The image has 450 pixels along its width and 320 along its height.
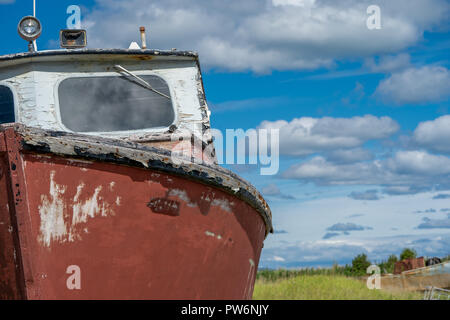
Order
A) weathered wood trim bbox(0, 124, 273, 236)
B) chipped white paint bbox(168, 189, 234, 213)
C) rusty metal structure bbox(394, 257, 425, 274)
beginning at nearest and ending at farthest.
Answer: weathered wood trim bbox(0, 124, 273, 236)
chipped white paint bbox(168, 189, 234, 213)
rusty metal structure bbox(394, 257, 425, 274)

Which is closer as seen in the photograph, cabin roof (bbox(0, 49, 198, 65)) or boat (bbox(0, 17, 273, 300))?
boat (bbox(0, 17, 273, 300))

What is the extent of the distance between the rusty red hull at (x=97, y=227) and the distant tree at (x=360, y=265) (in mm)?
18426

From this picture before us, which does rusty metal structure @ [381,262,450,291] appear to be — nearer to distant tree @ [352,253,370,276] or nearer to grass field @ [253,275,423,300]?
grass field @ [253,275,423,300]

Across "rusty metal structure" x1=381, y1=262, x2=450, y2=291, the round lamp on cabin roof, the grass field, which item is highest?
the round lamp on cabin roof

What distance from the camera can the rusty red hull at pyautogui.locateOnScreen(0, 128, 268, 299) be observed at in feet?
11.8

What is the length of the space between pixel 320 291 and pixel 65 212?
13.0 m

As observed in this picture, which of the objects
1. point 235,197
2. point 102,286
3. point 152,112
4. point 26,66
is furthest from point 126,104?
point 102,286

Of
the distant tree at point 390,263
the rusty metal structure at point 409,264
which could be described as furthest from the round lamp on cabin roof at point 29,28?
the distant tree at point 390,263

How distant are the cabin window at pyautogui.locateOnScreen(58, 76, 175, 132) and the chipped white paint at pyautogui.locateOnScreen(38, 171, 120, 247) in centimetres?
136

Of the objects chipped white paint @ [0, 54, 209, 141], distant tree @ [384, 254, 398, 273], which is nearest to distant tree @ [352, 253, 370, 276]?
distant tree @ [384, 254, 398, 273]

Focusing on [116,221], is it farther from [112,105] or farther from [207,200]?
[112,105]

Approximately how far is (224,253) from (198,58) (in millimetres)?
2075

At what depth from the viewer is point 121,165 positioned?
3732mm

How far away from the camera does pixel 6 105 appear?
17.1 feet
